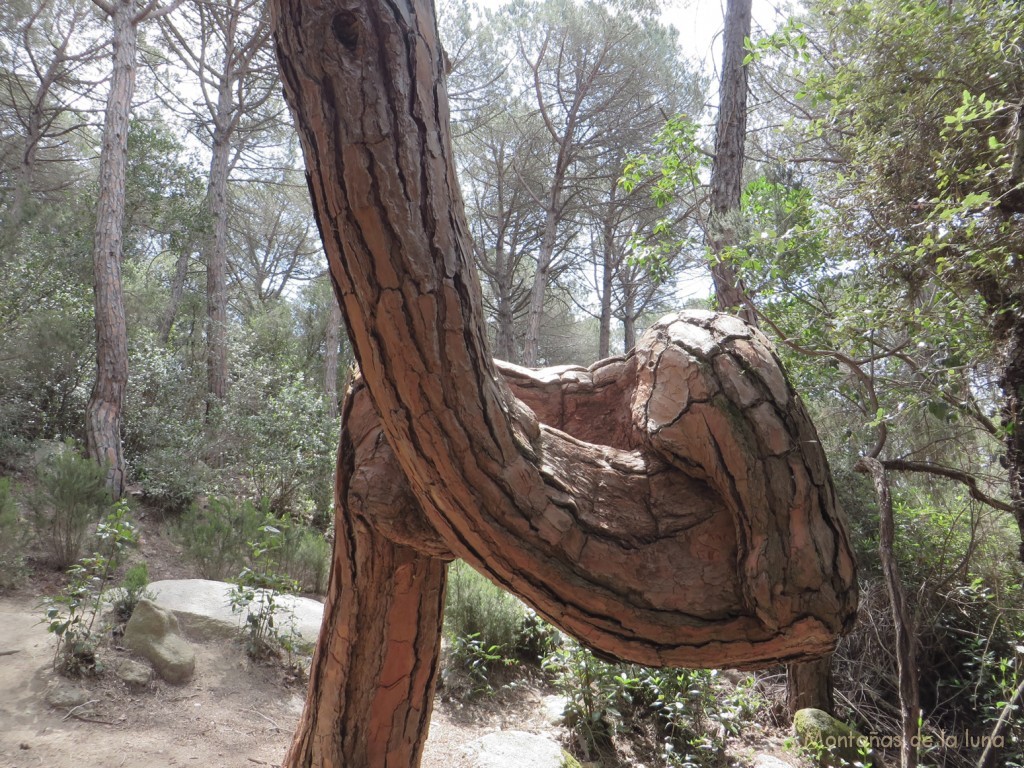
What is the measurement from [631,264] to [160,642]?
377 centimetres

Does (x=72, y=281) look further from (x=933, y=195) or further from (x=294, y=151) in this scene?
(x=933, y=195)

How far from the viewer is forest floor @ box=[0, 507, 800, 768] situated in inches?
107

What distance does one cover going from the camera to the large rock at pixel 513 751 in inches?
117

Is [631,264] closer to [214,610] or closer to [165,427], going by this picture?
[214,610]

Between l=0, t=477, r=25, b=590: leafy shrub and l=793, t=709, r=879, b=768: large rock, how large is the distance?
5.16 m

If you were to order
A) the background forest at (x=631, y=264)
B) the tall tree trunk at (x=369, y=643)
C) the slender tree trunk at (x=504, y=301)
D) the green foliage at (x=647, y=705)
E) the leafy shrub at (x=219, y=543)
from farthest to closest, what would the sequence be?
1. the slender tree trunk at (x=504, y=301)
2. the leafy shrub at (x=219, y=543)
3. the green foliage at (x=647, y=705)
4. the background forest at (x=631, y=264)
5. the tall tree trunk at (x=369, y=643)

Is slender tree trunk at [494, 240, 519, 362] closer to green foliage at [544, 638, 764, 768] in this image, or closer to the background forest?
the background forest

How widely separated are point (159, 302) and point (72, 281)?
4.18m

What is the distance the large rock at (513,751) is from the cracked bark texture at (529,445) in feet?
7.84

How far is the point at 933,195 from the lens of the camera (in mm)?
2488

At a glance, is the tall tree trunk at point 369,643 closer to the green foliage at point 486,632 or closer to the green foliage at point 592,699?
the green foliage at point 592,699

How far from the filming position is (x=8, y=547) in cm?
428

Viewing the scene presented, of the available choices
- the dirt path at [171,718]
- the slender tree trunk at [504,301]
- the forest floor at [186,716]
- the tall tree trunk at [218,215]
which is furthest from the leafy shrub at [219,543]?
the slender tree trunk at [504,301]

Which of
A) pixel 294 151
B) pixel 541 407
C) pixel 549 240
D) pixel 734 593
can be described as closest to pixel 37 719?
pixel 541 407
